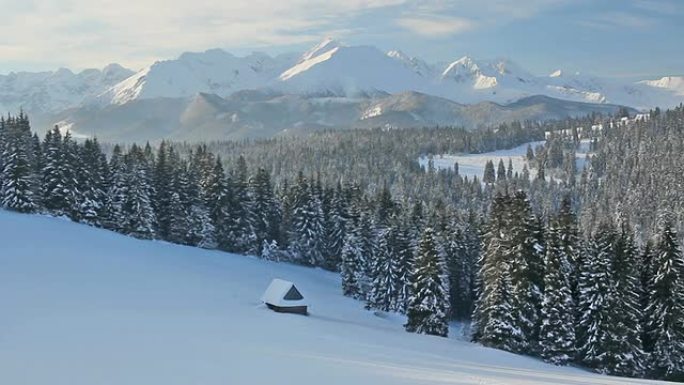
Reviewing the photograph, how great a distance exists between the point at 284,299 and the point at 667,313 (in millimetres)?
27828

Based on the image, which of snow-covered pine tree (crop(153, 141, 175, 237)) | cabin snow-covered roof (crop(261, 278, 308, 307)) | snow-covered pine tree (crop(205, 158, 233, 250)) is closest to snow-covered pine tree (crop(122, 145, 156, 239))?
snow-covered pine tree (crop(153, 141, 175, 237))

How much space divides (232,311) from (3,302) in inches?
583

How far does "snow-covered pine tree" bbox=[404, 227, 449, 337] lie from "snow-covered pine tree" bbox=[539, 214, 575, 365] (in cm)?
857

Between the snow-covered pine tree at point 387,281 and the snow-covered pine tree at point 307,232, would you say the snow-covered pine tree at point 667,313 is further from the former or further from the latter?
the snow-covered pine tree at point 307,232

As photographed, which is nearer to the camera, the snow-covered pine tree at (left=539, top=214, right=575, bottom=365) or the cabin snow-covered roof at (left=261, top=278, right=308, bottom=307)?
the snow-covered pine tree at (left=539, top=214, right=575, bottom=365)

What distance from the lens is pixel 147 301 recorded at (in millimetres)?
44156

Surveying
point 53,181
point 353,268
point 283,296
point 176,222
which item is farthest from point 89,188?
point 283,296

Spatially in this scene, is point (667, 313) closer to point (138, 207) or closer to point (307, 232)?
point (307, 232)

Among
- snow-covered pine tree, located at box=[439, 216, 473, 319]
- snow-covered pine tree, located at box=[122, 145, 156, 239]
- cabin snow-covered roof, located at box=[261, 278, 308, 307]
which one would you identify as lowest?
snow-covered pine tree, located at box=[439, 216, 473, 319]

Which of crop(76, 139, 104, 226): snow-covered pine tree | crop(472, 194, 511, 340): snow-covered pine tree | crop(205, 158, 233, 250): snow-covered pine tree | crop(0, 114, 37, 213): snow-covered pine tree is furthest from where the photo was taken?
crop(205, 158, 233, 250): snow-covered pine tree

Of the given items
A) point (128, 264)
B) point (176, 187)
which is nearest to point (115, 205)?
point (176, 187)

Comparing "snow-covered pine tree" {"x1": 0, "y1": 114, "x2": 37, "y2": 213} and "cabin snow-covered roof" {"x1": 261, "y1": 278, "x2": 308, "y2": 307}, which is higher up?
"snow-covered pine tree" {"x1": 0, "y1": 114, "x2": 37, "y2": 213}

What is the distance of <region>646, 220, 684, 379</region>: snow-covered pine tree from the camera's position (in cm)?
4447

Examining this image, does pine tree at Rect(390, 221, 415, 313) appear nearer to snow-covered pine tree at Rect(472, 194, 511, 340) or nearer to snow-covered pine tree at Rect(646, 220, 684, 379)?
snow-covered pine tree at Rect(472, 194, 511, 340)
